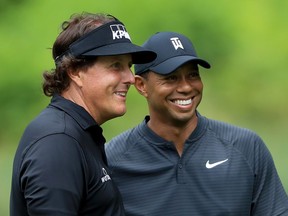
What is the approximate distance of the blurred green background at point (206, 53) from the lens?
5.77 metres

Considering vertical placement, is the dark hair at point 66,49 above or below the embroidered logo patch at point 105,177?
above

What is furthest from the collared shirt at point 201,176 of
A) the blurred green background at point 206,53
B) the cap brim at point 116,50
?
the blurred green background at point 206,53

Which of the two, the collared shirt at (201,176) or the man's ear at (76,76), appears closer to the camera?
the man's ear at (76,76)

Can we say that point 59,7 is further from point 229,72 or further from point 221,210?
point 221,210

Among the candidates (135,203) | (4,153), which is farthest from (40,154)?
(4,153)

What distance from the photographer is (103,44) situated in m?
2.60

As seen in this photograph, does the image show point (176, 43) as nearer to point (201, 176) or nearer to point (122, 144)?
point (122, 144)

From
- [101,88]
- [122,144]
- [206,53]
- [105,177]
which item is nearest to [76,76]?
[101,88]

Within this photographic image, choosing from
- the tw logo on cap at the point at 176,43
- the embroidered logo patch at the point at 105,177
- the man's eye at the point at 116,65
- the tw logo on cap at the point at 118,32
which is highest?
the tw logo on cap at the point at 118,32

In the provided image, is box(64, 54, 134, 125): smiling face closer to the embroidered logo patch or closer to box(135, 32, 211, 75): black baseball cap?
the embroidered logo patch

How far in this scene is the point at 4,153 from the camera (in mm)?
5781

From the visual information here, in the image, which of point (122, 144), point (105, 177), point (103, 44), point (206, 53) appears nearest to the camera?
point (105, 177)

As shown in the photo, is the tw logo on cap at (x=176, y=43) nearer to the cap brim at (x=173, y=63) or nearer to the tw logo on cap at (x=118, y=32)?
the cap brim at (x=173, y=63)

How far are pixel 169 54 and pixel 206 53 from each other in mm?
2628
